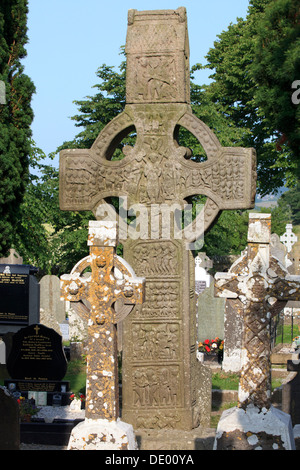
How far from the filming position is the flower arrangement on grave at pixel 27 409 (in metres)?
10.4

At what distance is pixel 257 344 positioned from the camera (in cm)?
700

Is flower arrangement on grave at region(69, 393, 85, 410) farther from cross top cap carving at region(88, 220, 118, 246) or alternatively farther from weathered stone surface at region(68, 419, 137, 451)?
cross top cap carving at region(88, 220, 118, 246)

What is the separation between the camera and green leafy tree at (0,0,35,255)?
14.2m

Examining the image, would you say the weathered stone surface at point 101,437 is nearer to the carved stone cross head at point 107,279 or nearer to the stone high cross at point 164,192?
the carved stone cross head at point 107,279

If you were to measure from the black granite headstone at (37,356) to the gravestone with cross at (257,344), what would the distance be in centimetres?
517

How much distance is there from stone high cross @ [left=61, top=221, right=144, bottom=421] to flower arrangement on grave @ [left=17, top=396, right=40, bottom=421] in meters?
3.86

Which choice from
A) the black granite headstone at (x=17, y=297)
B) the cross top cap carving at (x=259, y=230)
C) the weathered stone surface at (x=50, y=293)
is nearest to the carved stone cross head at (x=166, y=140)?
the cross top cap carving at (x=259, y=230)

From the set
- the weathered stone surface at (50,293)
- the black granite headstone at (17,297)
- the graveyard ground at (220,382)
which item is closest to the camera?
the graveyard ground at (220,382)

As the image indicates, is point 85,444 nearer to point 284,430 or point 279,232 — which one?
point 284,430

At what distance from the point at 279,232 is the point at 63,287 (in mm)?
35984

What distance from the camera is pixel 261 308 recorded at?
7.06 meters

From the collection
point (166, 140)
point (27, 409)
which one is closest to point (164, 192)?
point (166, 140)

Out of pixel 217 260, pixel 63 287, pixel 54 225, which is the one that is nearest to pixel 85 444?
pixel 63 287
